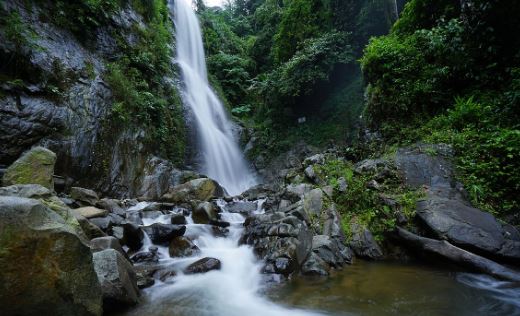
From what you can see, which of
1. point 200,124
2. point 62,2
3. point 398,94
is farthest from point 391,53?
point 62,2

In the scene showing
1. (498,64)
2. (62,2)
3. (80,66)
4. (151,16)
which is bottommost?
(498,64)

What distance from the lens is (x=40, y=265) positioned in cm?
279

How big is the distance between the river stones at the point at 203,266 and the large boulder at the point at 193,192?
4273 millimetres

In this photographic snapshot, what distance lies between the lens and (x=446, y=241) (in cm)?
504

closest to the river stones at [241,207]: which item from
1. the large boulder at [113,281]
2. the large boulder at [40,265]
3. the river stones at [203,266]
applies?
the river stones at [203,266]

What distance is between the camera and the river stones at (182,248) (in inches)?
234

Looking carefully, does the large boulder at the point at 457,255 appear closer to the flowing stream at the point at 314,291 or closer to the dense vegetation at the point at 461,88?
the flowing stream at the point at 314,291

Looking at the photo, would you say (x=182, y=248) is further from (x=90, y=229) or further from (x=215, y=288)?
(x=90, y=229)

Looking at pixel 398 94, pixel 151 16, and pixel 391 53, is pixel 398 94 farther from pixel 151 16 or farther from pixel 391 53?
pixel 151 16

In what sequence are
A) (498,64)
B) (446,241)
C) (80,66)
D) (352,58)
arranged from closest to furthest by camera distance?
(446,241) < (498,64) < (80,66) < (352,58)

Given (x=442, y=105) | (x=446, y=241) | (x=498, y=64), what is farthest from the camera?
(x=442, y=105)

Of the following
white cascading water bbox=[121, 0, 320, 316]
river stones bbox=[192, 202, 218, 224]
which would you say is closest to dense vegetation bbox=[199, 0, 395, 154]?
white cascading water bbox=[121, 0, 320, 316]

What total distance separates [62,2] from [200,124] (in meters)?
7.05

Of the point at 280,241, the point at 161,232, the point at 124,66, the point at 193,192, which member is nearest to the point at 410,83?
the point at 280,241
